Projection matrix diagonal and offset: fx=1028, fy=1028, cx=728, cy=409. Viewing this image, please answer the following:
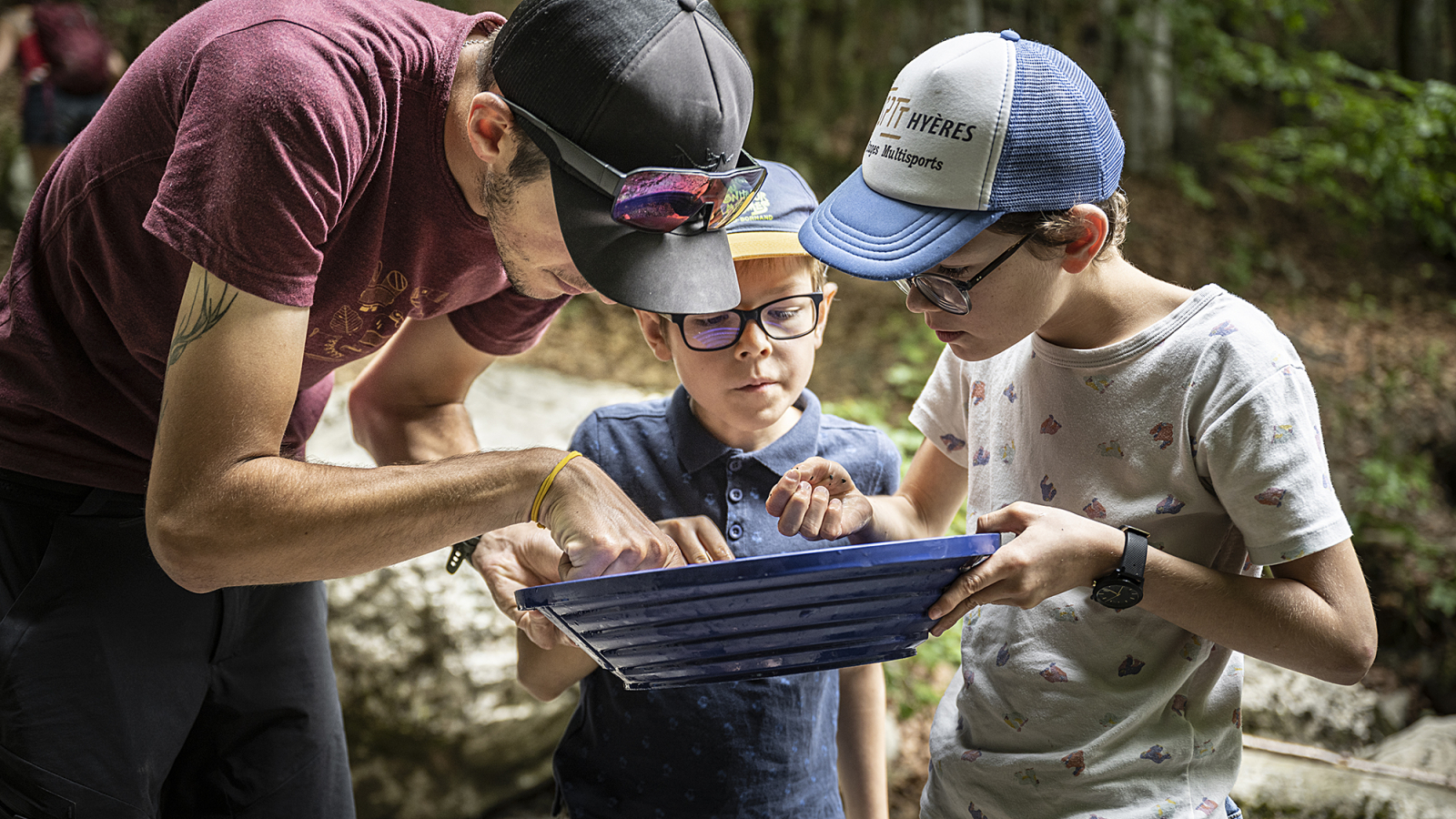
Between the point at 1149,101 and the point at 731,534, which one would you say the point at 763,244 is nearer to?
the point at 731,534

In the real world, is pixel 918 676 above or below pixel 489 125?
below

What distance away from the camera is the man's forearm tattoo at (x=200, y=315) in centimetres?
145

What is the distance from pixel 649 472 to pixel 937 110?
0.91m

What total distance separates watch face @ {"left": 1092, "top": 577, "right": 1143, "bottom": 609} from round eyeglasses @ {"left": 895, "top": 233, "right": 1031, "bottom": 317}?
18.1 inches

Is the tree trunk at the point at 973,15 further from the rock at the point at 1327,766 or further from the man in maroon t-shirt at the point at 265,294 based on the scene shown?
the man in maroon t-shirt at the point at 265,294

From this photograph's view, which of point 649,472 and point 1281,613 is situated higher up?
point 1281,613

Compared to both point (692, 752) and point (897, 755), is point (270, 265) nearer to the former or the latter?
point (692, 752)

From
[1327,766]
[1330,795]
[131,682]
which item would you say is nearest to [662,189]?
[131,682]

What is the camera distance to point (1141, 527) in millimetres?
1616

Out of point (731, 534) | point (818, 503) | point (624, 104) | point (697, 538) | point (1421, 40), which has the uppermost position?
point (624, 104)

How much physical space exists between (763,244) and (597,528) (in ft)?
2.28

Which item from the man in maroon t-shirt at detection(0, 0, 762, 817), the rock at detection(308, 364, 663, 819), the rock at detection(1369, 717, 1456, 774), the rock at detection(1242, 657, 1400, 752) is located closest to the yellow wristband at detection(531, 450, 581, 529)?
the man in maroon t-shirt at detection(0, 0, 762, 817)

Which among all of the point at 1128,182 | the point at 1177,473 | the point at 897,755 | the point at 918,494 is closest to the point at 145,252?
the point at 918,494

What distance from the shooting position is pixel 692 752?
192cm
